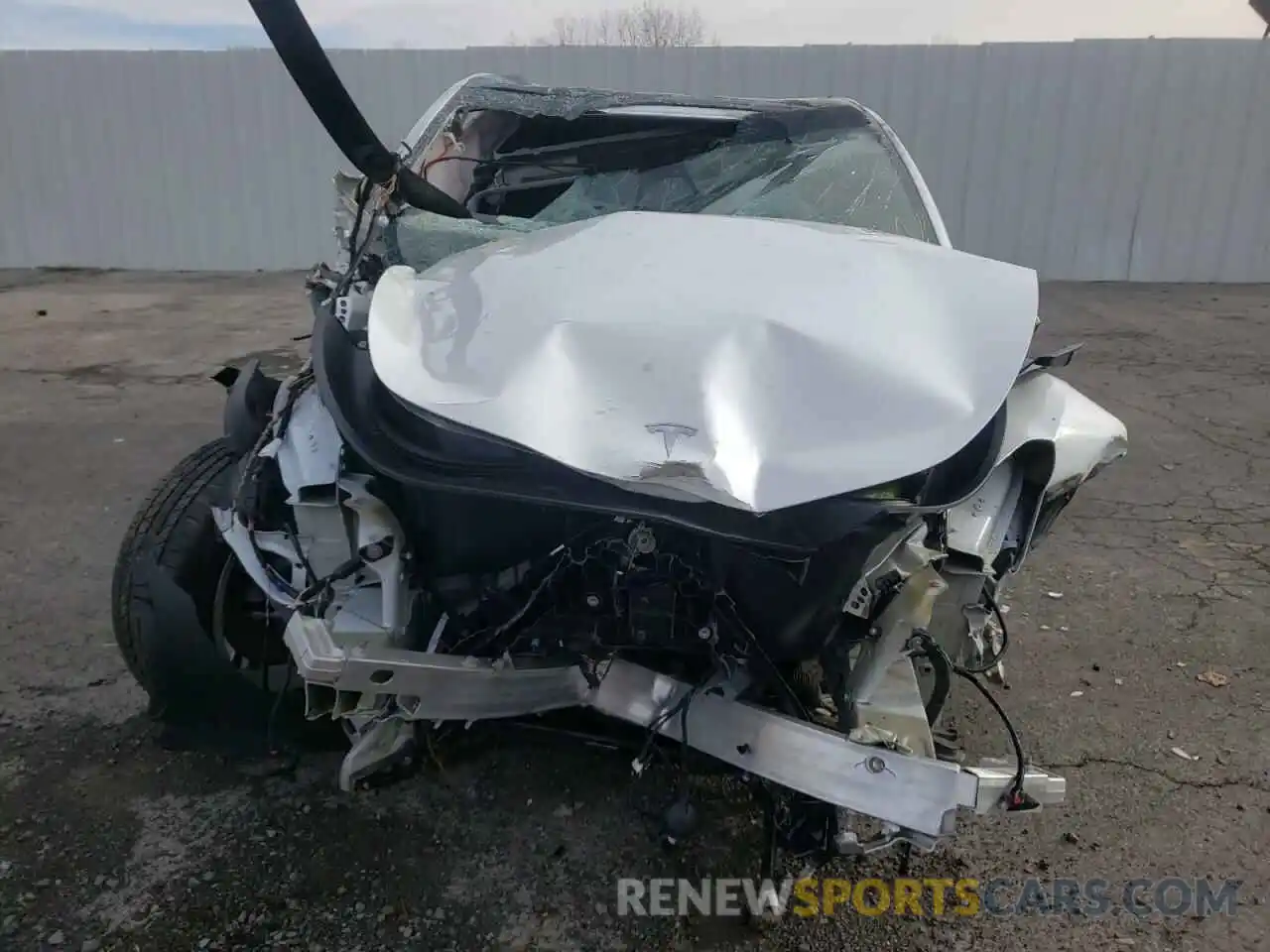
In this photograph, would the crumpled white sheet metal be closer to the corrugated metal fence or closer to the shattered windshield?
the shattered windshield

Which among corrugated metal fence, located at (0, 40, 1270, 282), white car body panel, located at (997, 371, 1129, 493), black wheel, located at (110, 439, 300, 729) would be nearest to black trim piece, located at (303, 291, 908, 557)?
white car body panel, located at (997, 371, 1129, 493)

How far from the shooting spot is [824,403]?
5.68 feet

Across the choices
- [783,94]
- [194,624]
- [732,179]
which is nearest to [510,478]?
[194,624]

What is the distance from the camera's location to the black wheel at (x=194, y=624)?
2.50m

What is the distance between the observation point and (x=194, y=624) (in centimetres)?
251

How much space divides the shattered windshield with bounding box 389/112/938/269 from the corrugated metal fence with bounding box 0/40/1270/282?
8.25m

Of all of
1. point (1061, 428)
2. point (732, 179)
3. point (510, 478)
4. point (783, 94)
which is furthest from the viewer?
point (783, 94)

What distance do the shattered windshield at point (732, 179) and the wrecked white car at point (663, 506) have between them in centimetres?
77

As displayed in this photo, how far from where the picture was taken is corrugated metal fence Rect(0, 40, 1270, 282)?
10.8 m

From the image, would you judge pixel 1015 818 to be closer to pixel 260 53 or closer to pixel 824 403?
pixel 824 403

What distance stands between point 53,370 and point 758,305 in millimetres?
6923

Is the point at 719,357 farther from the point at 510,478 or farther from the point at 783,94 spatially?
the point at 783,94

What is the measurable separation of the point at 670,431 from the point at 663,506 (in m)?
0.13

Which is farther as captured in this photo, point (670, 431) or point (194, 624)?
point (194, 624)
